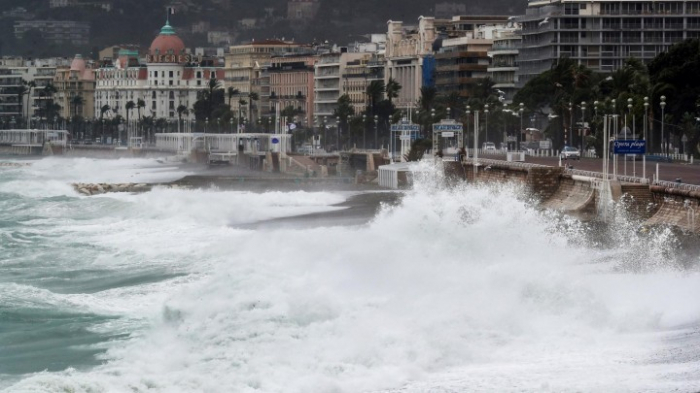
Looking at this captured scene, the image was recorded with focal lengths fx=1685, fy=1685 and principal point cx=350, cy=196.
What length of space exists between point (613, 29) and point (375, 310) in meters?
87.8

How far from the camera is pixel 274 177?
10594cm

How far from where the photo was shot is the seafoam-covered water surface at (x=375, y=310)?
89.2 feet

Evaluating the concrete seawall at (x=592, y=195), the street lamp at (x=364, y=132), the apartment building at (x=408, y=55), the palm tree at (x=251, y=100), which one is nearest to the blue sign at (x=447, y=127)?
the concrete seawall at (x=592, y=195)

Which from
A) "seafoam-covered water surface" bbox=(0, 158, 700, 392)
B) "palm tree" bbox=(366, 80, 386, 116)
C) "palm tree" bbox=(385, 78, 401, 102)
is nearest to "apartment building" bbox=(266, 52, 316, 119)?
"palm tree" bbox=(366, 80, 386, 116)

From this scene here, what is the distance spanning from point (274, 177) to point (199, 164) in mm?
30619

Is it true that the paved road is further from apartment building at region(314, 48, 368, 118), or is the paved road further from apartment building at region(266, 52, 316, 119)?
apartment building at region(266, 52, 316, 119)

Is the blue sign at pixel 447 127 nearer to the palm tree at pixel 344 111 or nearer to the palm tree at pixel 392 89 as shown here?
the palm tree at pixel 392 89

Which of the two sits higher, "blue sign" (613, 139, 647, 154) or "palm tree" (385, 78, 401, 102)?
"palm tree" (385, 78, 401, 102)

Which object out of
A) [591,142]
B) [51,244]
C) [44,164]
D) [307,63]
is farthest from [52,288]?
[307,63]

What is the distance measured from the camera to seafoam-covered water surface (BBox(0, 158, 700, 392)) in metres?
27.2

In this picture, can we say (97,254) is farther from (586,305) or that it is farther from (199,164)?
(199,164)

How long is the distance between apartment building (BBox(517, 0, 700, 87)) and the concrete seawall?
47.3m

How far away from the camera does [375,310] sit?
32.2 metres

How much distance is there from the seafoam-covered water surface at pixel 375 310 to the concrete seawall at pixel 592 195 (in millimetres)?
1380
